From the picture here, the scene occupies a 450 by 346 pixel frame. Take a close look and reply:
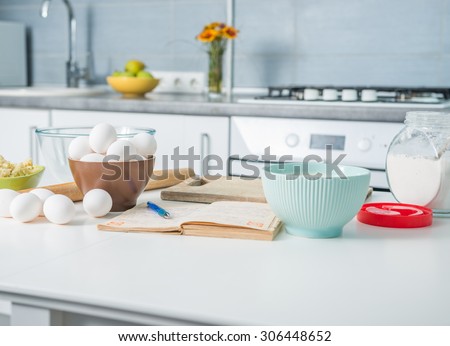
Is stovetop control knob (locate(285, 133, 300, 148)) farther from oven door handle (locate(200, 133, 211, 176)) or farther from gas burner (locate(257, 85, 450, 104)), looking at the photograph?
oven door handle (locate(200, 133, 211, 176))

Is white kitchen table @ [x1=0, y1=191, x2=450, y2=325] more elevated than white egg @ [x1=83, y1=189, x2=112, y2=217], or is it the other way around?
white egg @ [x1=83, y1=189, x2=112, y2=217]

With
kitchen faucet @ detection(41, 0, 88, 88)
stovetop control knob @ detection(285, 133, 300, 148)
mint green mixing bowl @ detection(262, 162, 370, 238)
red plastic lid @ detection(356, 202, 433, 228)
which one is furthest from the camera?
kitchen faucet @ detection(41, 0, 88, 88)

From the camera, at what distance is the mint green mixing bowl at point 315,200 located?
0.96m

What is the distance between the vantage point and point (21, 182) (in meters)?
1.25

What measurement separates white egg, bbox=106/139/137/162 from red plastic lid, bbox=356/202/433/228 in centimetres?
42

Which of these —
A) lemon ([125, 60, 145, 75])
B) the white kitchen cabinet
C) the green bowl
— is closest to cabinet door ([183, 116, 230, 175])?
the white kitchen cabinet

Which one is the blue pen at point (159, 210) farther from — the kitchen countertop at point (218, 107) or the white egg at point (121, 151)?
the kitchen countertop at point (218, 107)

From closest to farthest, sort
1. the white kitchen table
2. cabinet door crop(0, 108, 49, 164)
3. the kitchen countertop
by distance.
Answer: the white kitchen table, the kitchen countertop, cabinet door crop(0, 108, 49, 164)

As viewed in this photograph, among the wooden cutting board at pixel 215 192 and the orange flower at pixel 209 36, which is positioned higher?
the orange flower at pixel 209 36

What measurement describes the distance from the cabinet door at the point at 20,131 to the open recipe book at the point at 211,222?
64.4 inches

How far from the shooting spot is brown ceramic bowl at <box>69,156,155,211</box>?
113 cm

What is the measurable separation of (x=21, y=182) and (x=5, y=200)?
0.15 metres

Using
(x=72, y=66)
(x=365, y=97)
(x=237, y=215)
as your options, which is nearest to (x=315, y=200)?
(x=237, y=215)

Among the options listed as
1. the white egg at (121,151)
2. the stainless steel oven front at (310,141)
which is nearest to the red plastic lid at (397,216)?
the white egg at (121,151)
